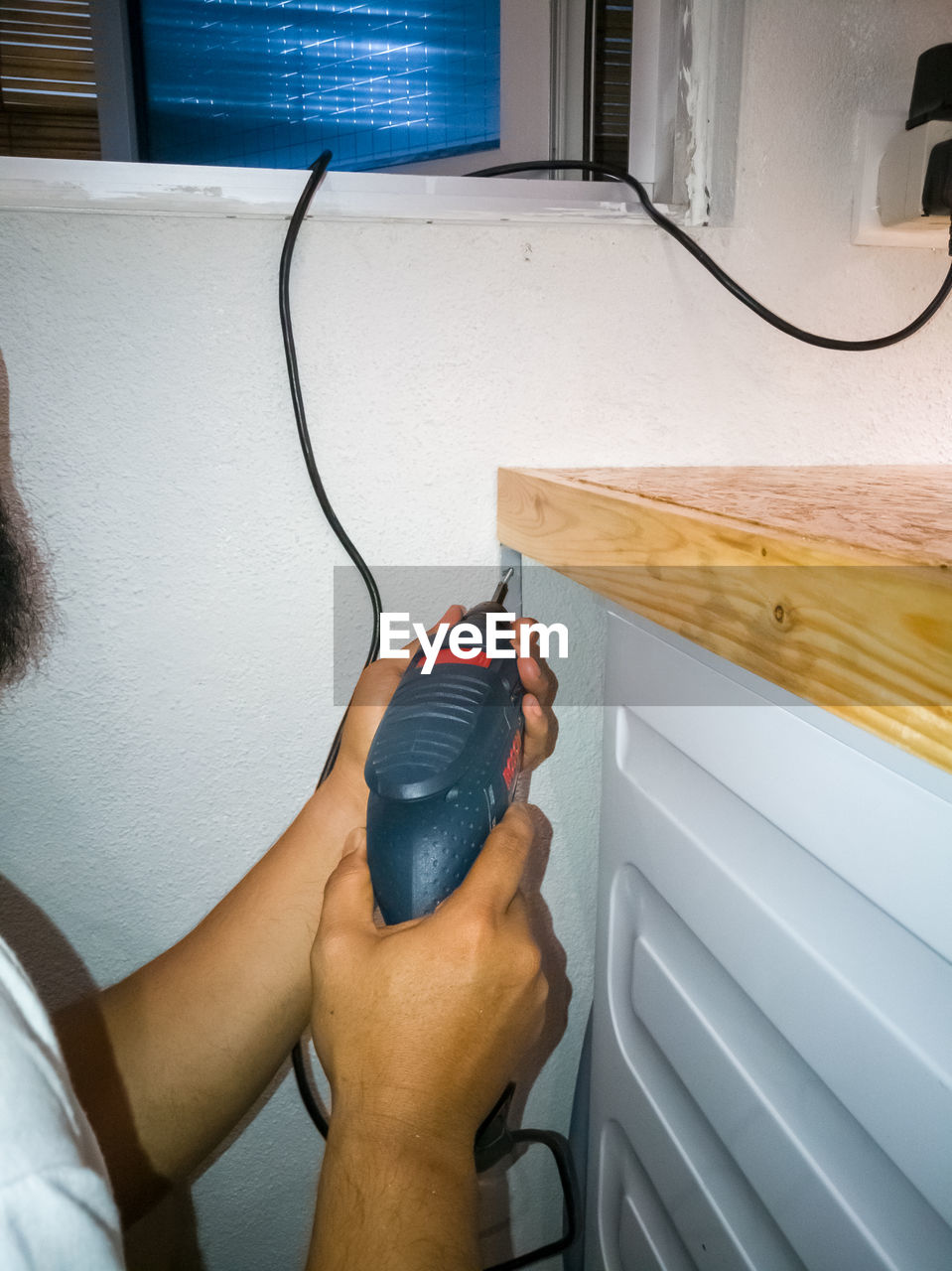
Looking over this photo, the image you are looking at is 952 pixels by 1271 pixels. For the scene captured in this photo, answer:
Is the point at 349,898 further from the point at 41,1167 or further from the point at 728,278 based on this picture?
the point at 728,278

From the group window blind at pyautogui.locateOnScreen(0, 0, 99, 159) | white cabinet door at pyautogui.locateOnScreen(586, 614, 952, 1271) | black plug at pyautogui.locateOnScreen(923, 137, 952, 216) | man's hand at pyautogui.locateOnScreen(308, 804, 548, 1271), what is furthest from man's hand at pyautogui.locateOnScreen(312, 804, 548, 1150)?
window blind at pyautogui.locateOnScreen(0, 0, 99, 159)

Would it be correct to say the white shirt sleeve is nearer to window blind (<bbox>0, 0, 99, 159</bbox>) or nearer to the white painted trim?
the white painted trim

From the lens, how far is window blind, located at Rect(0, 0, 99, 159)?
1375 millimetres

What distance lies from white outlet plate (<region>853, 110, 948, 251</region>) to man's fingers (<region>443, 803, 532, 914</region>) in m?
0.58

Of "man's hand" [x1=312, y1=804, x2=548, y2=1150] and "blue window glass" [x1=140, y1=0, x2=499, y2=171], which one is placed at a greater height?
"blue window glass" [x1=140, y1=0, x2=499, y2=171]

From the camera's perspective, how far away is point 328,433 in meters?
0.61

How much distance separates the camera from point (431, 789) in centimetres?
42

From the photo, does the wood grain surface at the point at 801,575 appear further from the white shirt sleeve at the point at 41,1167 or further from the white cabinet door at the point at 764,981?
the white shirt sleeve at the point at 41,1167

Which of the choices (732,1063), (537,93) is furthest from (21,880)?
(537,93)

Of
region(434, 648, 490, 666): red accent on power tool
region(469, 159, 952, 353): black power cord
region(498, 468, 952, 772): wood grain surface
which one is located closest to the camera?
region(498, 468, 952, 772): wood grain surface

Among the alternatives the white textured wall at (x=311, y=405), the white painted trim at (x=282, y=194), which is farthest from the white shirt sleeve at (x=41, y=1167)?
the white painted trim at (x=282, y=194)

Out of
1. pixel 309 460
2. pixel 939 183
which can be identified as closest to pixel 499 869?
pixel 309 460

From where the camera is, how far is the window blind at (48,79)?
138cm

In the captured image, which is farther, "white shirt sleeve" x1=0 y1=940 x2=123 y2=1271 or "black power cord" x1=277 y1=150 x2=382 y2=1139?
"black power cord" x1=277 y1=150 x2=382 y2=1139
